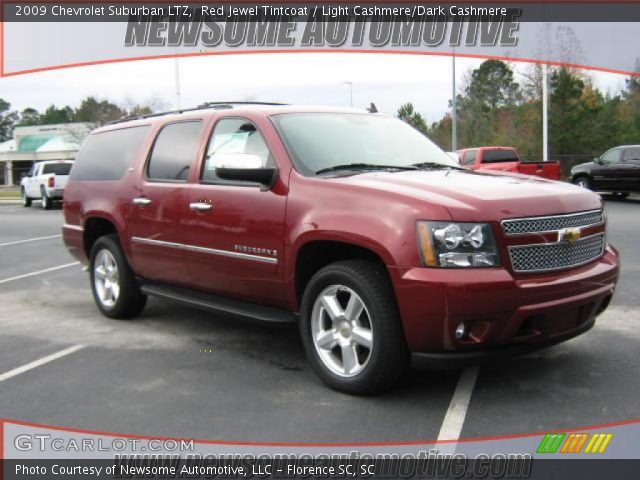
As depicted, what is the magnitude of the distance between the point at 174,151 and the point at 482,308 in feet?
10.2

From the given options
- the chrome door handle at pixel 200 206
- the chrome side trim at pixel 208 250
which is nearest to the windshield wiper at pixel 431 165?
the chrome side trim at pixel 208 250

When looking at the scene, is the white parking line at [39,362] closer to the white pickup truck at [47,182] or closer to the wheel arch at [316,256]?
the wheel arch at [316,256]

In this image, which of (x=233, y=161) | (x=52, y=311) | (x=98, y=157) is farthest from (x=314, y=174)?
(x=52, y=311)

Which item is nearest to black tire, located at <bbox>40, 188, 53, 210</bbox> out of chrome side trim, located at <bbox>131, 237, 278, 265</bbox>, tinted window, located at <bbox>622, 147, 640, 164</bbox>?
tinted window, located at <bbox>622, 147, 640, 164</bbox>

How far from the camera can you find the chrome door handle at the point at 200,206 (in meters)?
4.96

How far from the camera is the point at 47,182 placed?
77.2 ft

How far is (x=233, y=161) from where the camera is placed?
4.63 metres

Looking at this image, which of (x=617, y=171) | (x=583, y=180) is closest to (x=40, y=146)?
(x=583, y=180)

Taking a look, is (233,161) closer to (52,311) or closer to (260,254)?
(260,254)

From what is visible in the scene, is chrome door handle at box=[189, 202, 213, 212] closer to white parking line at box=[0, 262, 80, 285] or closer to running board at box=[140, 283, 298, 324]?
running board at box=[140, 283, 298, 324]

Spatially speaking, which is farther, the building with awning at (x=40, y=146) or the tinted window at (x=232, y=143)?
the building with awning at (x=40, y=146)

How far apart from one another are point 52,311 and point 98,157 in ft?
5.57

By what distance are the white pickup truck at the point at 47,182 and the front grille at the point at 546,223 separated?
70.9 feet

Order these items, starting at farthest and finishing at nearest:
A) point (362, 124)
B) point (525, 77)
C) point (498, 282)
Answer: point (525, 77), point (362, 124), point (498, 282)
